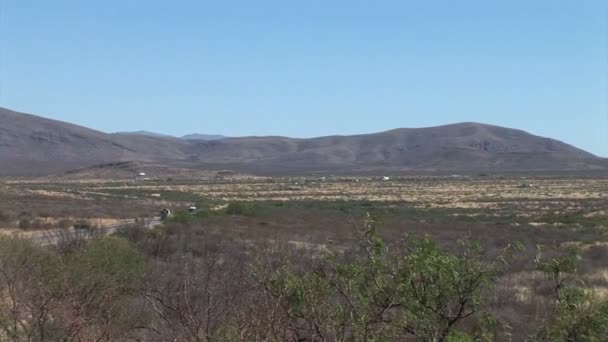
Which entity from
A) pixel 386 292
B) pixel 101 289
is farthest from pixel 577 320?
pixel 101 289

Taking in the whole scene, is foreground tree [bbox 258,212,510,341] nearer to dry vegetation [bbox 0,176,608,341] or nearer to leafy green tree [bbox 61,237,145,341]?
dry vegetation [bbox 0,176,608,341]

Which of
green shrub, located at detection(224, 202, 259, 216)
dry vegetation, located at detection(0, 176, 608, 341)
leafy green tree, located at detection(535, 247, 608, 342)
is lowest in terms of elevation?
green shrub, located at detection(224, 202, 259, 216)

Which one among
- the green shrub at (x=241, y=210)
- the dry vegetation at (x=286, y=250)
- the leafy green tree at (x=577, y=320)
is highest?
the leafy green tree at (x=577, y=320)

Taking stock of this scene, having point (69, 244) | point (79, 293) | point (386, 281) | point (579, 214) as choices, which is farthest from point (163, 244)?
point (579, 214)

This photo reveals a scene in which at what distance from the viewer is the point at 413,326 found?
6789 mm

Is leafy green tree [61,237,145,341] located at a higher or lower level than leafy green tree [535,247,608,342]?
lower

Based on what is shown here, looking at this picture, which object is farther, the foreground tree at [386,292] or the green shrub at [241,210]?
the green shrub at [241,210]

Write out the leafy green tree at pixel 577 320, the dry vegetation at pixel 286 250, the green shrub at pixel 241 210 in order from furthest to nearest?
the green shrub at pixel 241 210, the dry vegetation at pixel 286 250, the leafy green tree at pixel 577 320

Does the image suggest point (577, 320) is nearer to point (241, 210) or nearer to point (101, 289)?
point (101, 289)

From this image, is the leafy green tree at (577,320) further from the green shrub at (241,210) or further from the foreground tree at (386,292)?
the green shrub at (241,210)

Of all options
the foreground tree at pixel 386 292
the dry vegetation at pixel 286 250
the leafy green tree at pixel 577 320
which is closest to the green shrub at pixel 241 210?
the dry vegetation at pixel 286 250

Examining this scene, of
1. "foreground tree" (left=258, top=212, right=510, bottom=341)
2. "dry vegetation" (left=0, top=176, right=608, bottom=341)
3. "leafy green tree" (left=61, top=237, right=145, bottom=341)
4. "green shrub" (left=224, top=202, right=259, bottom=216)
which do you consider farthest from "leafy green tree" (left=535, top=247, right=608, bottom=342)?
"green shrub" (left=224, top=202, right=259, bottom=216)

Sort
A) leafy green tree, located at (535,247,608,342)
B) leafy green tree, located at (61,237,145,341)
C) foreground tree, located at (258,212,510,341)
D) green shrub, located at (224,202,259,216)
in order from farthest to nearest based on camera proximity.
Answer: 1. green shrub, located at (224,202,259,216)
2. leafy green tree, located at (61,237,145,341)
3. foreground tree, located at (258,212,510,341)
4. leafy green tree, located at (535,247,608,342)

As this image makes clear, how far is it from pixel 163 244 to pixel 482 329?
19245mm
